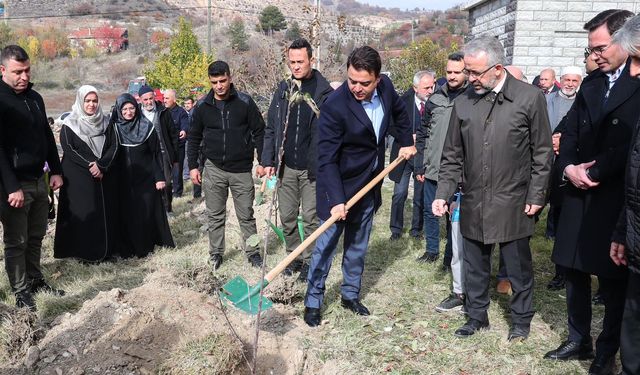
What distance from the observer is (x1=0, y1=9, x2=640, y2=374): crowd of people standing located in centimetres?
286

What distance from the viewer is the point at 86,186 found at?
Answer: 521 cm

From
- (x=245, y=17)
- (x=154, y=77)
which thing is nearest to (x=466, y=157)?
(x=154, y=77)

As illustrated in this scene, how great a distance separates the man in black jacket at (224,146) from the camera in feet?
15.8

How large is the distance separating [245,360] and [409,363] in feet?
3.22

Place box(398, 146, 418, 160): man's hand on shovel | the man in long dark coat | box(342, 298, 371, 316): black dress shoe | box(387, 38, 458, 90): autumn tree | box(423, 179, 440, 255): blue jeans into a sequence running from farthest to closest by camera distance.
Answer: box(387, 38, 458, 90): autumn tree
box(423, 179, 440, 255): blue jeans
box(342, 298, 371, 316): black dress shoe
box(398, 146, 418, 160): man's hand on shovel
the man in long dark coat

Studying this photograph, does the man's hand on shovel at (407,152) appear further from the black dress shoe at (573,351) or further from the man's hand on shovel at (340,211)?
the black dress shoe at (573,351)

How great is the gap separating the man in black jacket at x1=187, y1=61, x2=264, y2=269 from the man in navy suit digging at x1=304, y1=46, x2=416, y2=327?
141 centimetres

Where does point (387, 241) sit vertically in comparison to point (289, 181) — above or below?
below

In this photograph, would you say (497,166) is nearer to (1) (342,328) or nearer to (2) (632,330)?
(2) (632,330)

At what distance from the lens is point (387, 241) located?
5.93 meters

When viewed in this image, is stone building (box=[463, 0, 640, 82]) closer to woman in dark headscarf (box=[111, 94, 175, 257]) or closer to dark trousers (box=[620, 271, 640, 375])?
woman in dark headscarf (box=[111, 94, 175, 257])

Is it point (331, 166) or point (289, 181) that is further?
point (289, 181)

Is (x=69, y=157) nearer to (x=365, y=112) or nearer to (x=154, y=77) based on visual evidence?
(x=365, y=112)

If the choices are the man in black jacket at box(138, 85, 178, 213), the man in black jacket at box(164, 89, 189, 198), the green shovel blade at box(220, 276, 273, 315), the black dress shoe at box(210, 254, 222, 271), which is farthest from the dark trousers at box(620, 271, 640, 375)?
the man in black jacket at box(164, 89, 189, 198)
